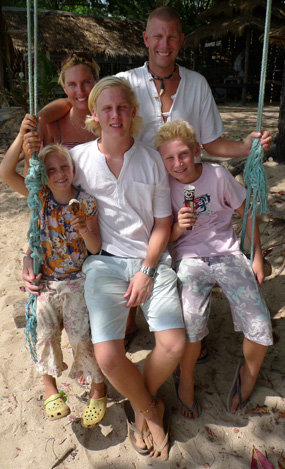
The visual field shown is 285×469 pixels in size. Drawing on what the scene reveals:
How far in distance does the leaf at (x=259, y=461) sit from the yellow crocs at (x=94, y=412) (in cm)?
82

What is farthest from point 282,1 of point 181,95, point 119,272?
point 119,272

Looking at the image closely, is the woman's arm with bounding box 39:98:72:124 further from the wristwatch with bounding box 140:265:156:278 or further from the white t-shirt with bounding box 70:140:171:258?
the wristwatch with bounding box 140:265:156:278

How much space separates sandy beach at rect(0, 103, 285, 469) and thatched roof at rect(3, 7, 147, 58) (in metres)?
12.8

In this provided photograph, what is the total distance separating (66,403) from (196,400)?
788mm

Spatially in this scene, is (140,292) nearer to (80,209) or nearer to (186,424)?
(80,209)

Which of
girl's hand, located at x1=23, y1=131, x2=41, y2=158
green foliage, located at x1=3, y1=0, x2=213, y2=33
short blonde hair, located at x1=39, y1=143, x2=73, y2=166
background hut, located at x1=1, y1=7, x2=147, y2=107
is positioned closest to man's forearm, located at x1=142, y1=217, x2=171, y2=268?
short blonde hair, located at x1=39, y1=143, x2=73, y2=166

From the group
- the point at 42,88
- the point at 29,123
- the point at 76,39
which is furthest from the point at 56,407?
the point at 76,39

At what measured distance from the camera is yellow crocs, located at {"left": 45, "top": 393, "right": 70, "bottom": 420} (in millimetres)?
2182

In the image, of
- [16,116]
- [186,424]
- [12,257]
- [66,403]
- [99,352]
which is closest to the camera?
A: [99,352]

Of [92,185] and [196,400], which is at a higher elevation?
[92,185]

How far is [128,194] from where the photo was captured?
2.21m

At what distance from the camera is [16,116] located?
31.6ft

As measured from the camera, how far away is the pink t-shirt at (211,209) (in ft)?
7.63

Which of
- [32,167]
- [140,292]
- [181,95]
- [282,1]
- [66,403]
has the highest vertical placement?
[282,1]
